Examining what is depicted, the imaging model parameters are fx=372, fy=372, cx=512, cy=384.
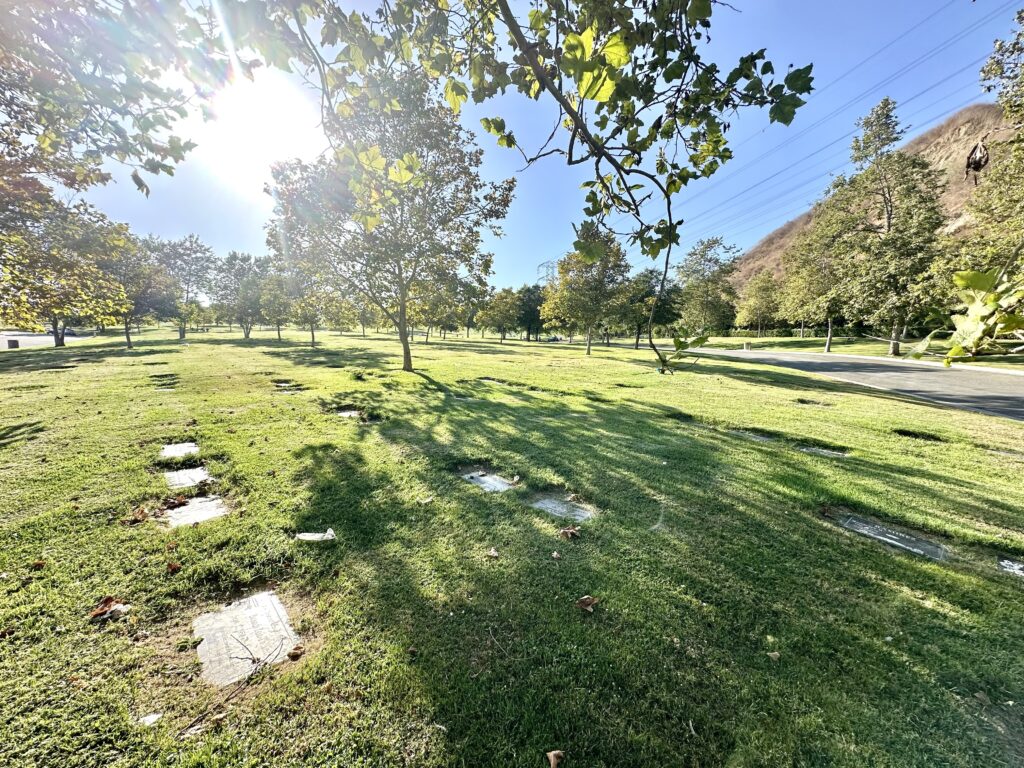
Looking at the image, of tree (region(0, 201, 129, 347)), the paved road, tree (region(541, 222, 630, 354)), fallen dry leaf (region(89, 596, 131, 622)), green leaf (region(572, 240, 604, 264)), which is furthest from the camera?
tree (region(541, 222, 630, 354))

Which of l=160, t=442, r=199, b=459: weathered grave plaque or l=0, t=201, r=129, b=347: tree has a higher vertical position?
l=0, t=201, r=129, b=347: tree

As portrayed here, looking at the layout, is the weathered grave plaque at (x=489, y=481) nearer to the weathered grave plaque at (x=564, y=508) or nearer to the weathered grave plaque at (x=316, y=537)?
the weathered grave plaque at (x=564, y=508)

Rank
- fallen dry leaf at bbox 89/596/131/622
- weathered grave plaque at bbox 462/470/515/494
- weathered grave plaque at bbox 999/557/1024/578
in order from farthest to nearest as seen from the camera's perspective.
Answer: weathered grave plaque at bbox 462/470/515/494 → weathered grave plaque at bbox 999/557/1024/578 → fallen dry leaf at bbox 89/596/131/622

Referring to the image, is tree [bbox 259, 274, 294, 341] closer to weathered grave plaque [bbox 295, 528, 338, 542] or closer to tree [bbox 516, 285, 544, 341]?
weathered grave plaque [bbox 295, 528, 338, 542]

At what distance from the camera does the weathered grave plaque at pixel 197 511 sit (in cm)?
312

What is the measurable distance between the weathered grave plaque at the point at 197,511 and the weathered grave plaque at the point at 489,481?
2266 millimetres

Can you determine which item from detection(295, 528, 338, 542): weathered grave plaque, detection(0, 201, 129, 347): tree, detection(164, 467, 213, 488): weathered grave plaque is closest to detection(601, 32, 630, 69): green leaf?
detection(295, 528, 338, 542): weathered grave plaque

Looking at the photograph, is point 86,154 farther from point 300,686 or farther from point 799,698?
point 799,698

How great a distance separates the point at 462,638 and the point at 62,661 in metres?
1.95

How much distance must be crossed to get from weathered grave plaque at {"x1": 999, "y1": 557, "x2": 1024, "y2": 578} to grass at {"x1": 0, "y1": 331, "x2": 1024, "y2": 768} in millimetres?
147

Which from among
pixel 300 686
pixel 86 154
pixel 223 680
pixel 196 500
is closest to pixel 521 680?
pixel 300 686

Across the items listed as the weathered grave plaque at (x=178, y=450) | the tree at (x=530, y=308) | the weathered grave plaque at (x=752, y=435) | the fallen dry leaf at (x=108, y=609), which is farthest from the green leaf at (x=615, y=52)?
the tree at (x=530, y=308)

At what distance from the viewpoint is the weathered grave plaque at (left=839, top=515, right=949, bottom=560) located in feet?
9.51

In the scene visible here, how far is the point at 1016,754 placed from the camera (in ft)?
5.05
